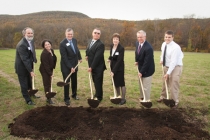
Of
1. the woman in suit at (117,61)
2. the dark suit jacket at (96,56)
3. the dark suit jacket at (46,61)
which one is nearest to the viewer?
the woman in suit at (117,61)

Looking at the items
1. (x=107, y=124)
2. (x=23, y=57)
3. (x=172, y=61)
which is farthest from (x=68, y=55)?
(x=172, y=61)

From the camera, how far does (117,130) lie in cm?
468

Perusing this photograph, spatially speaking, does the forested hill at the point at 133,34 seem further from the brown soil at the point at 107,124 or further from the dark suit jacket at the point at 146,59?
the brown soil at the point at 107,124

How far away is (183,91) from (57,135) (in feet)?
21.5

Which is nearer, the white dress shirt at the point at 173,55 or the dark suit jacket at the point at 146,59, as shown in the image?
the dark suit jacket at the point at 146,59

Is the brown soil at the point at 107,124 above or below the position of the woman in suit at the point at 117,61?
below

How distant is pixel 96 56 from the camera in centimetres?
653

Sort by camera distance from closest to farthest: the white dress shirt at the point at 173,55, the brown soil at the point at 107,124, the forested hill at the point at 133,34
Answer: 1. the brown soil at the point at 107,124
2. the white dress shirt at the point at 173,55
3. the forested hill at the point at 133,34

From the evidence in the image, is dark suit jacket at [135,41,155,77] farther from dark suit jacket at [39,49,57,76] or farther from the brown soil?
dark suit jacket at [39,49,57,76]

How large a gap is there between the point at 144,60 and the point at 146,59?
88 millimetres

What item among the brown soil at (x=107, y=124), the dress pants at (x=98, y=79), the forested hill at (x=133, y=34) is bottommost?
the brown soil at (x=107, y=124)

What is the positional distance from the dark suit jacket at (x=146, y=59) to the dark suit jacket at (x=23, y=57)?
11.8 feet

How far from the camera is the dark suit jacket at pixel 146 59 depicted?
6.06 m

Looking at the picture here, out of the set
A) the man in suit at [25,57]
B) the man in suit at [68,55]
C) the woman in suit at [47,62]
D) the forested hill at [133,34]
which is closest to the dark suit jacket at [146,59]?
the man in suit at [68,55]
